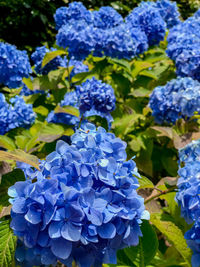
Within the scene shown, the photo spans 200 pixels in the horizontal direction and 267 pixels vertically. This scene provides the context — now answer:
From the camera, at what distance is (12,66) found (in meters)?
2.09

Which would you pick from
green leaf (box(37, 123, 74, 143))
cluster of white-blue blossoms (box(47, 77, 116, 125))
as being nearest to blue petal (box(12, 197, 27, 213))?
green leaf (box(37, 123, 74, 143))

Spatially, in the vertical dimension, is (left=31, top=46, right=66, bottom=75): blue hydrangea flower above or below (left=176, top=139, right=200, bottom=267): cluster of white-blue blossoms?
below

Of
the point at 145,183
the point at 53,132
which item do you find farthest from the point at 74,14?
the point at 145,183

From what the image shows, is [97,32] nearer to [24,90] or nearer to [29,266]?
[24,90]

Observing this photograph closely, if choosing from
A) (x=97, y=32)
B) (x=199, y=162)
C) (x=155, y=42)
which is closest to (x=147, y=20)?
(x=155, y=42)

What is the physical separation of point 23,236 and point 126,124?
1123mm

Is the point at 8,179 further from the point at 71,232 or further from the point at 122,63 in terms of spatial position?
the point at 122,63

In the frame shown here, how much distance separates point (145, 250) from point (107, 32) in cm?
151

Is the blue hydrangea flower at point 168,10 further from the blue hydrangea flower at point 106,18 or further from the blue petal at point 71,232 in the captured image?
the blue petal at point 71,232

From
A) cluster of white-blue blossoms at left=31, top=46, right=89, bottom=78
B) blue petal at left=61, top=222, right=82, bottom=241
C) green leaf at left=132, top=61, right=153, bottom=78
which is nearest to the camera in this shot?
blue petal at left=61, top=222, right=82, bottom=241

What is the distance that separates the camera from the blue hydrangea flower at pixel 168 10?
3.07 m

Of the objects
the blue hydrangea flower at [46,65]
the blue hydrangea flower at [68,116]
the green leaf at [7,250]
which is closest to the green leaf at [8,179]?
the green leaf at [7,250]

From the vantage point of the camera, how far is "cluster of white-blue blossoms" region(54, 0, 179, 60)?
212 centimetres

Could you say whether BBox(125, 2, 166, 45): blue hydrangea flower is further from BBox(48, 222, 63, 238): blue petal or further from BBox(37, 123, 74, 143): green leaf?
BBox(48, 222, 63, 238): blue petal
